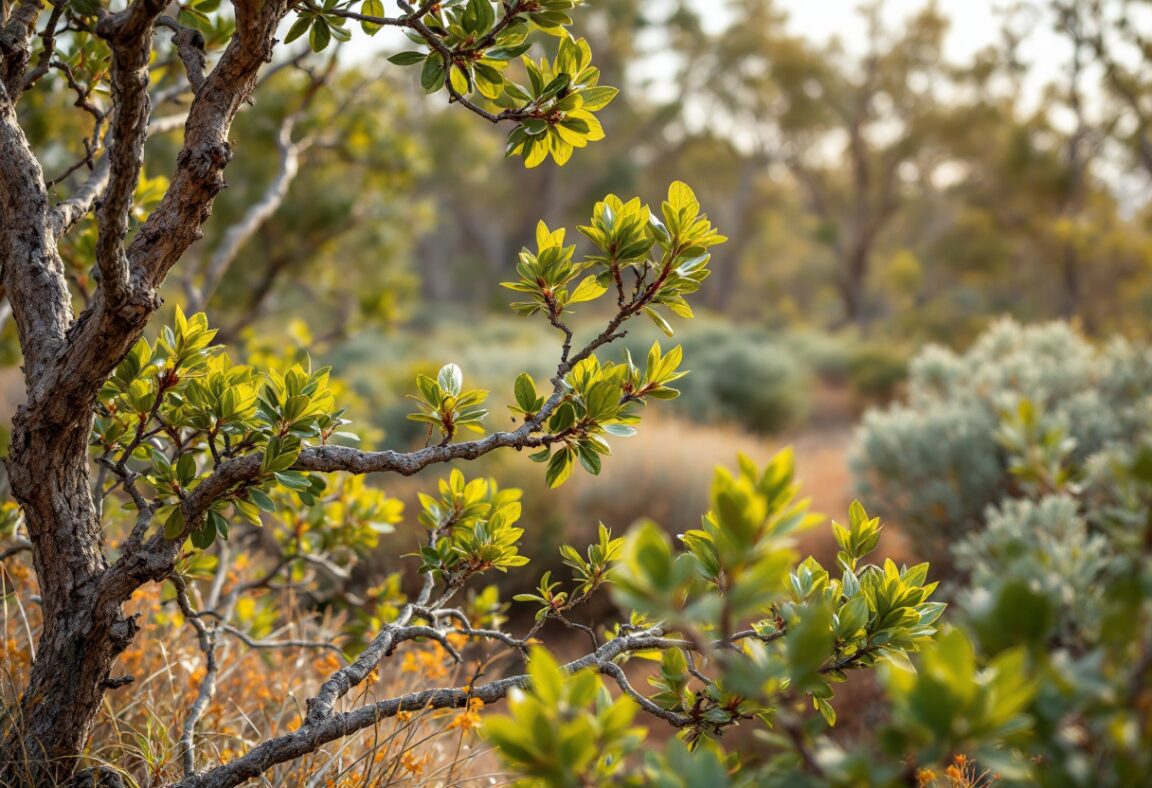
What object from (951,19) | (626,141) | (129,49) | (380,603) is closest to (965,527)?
(380,603)

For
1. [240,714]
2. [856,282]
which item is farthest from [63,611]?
[856,282]

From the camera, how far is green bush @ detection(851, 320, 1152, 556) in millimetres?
4562

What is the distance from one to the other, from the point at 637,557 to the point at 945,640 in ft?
0.86

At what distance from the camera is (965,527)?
4621 millimetres

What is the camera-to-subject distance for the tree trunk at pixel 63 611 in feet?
4.37

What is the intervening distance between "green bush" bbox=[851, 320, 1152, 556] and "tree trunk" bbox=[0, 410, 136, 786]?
12.6ft

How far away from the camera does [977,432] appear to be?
4.80 m

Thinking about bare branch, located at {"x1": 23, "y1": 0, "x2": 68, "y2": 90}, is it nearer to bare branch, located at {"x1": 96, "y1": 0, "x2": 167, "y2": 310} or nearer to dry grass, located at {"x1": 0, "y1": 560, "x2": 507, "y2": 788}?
bare branch, located at {"x1": 96, "y1": 0, "x2": 167, "y2": 310}

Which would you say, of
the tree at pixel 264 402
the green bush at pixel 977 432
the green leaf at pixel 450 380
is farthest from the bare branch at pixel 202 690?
the green bush at pixel 977 432

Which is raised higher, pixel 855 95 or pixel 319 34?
pixel 855 95

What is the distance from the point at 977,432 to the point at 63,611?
470cm

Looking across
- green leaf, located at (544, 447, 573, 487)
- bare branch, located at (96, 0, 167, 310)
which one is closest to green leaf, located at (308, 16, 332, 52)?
bare branch, located at (96, 0, 167, 310)

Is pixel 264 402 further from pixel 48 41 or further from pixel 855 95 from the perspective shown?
pixel 855 95

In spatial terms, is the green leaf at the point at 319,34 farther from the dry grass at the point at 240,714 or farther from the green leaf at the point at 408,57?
the dry grass at the point at 240,714
